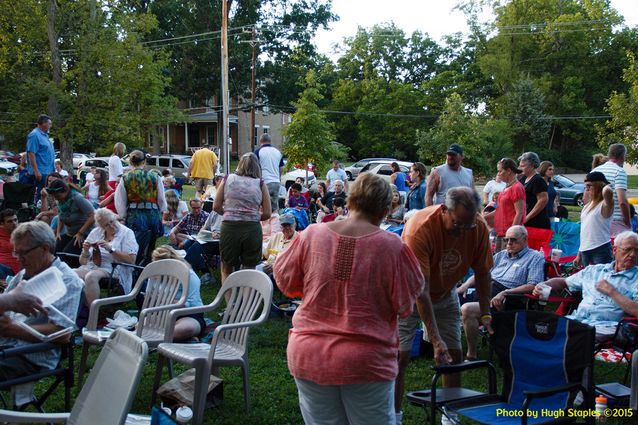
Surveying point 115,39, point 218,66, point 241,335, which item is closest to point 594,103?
point 218,66

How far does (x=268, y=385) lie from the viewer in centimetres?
485

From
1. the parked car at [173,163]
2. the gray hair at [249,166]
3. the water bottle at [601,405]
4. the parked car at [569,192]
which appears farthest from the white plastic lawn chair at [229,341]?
the parked car at [173,163]

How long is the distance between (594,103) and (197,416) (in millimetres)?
47360

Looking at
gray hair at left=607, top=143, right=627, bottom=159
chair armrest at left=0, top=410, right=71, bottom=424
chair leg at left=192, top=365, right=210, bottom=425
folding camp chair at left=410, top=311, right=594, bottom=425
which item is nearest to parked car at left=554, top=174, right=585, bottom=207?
gray hair at left=607, top=143, right=627, bottom=159

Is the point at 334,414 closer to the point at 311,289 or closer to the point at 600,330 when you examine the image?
the point at 311,289

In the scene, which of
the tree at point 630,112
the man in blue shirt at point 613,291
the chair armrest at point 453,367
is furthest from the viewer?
the tree at point 630,112

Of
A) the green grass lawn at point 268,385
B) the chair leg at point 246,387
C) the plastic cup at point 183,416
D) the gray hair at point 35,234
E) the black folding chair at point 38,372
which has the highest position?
the gray hair at point 35,234

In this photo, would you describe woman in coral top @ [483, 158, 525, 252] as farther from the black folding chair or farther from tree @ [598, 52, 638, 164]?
tree @ [598, 52, 638, 164]

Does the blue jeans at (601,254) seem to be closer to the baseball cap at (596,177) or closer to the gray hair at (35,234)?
the baseball cap at (596,177)

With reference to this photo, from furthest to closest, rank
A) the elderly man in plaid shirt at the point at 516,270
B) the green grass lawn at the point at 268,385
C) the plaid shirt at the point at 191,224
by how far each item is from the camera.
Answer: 1. the plaid shirt at the point at 191,224
2. the elderly man in plaid shirt at the point at 516,270
3. the green grass lawn at the point at 268,385

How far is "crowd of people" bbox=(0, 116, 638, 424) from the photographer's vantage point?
8.52 ft

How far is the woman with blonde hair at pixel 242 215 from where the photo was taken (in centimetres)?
630

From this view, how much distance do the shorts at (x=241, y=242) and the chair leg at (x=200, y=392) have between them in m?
2.41

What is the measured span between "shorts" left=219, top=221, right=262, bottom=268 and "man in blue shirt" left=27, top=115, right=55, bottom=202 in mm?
5200
